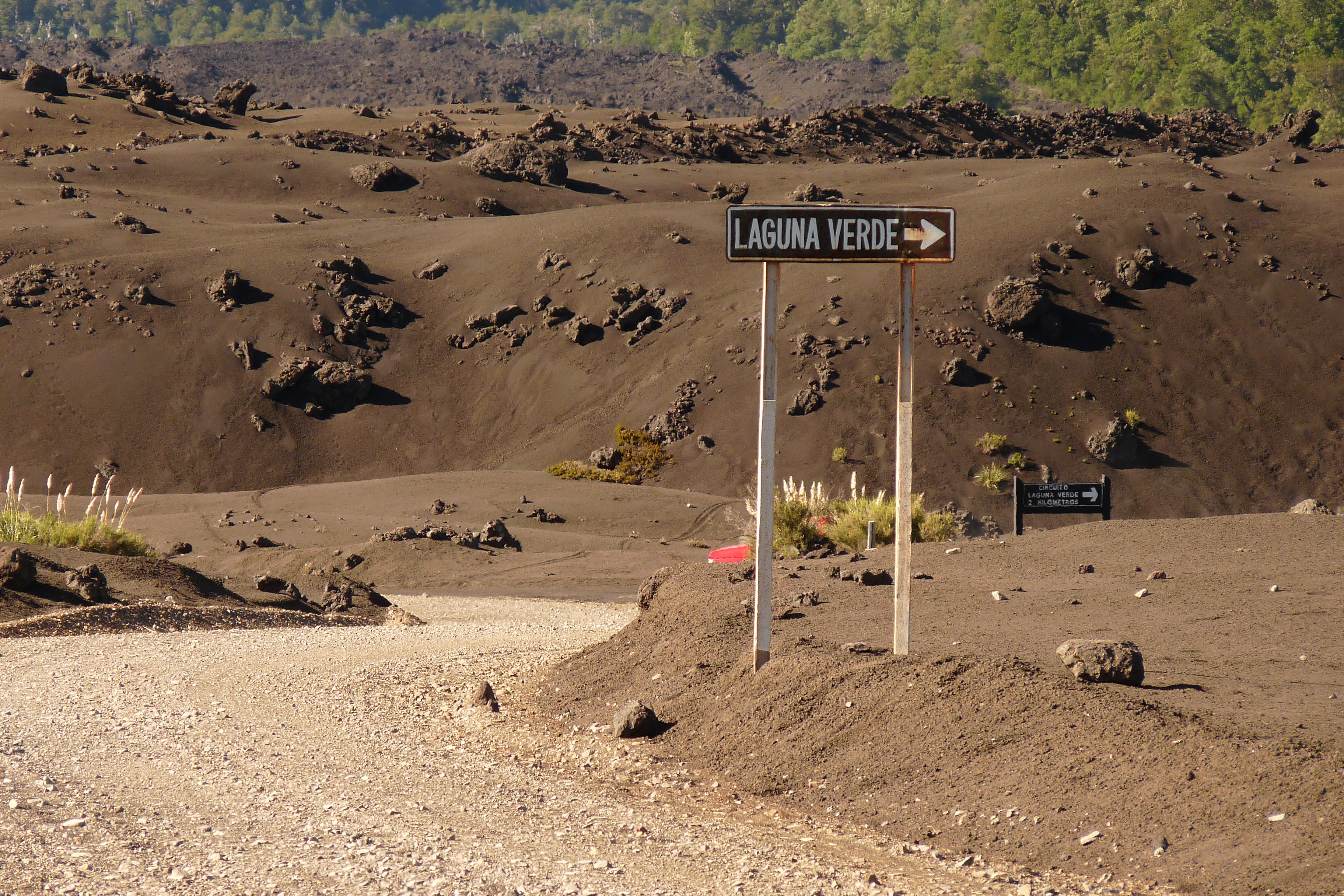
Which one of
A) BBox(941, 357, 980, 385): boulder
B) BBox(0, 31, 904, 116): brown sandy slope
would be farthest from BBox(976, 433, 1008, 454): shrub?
BBox(0, 31, 904, 116): brown sandy slope

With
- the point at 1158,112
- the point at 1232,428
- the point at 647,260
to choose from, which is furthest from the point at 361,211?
the point at 1158,112

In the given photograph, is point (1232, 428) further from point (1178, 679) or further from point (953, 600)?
point (1178, 679)

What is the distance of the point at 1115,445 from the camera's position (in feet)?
88.9

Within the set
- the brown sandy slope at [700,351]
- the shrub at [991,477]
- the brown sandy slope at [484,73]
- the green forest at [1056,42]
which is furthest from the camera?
the brown sandy slope at [484,73]

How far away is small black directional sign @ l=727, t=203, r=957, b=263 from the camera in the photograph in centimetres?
700

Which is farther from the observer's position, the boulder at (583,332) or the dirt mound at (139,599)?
Answer: the boulder at (583,332)

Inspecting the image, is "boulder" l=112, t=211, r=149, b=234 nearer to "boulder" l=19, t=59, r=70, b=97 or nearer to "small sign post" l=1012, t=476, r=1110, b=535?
"boulder" l=19, t=59, r=70, b=97

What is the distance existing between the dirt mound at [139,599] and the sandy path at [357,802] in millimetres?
2079

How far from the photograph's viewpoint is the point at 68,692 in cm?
834

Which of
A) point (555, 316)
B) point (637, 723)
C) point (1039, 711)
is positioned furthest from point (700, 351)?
point (1039, 711)

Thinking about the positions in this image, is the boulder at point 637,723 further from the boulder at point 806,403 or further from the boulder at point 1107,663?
the boulder at point 806,403

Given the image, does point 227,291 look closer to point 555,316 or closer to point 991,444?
point 555,316

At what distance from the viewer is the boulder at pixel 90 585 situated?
40.9 ft

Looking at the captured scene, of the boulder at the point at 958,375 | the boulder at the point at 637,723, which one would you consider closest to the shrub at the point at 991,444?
the boulder at the point at 958,375
